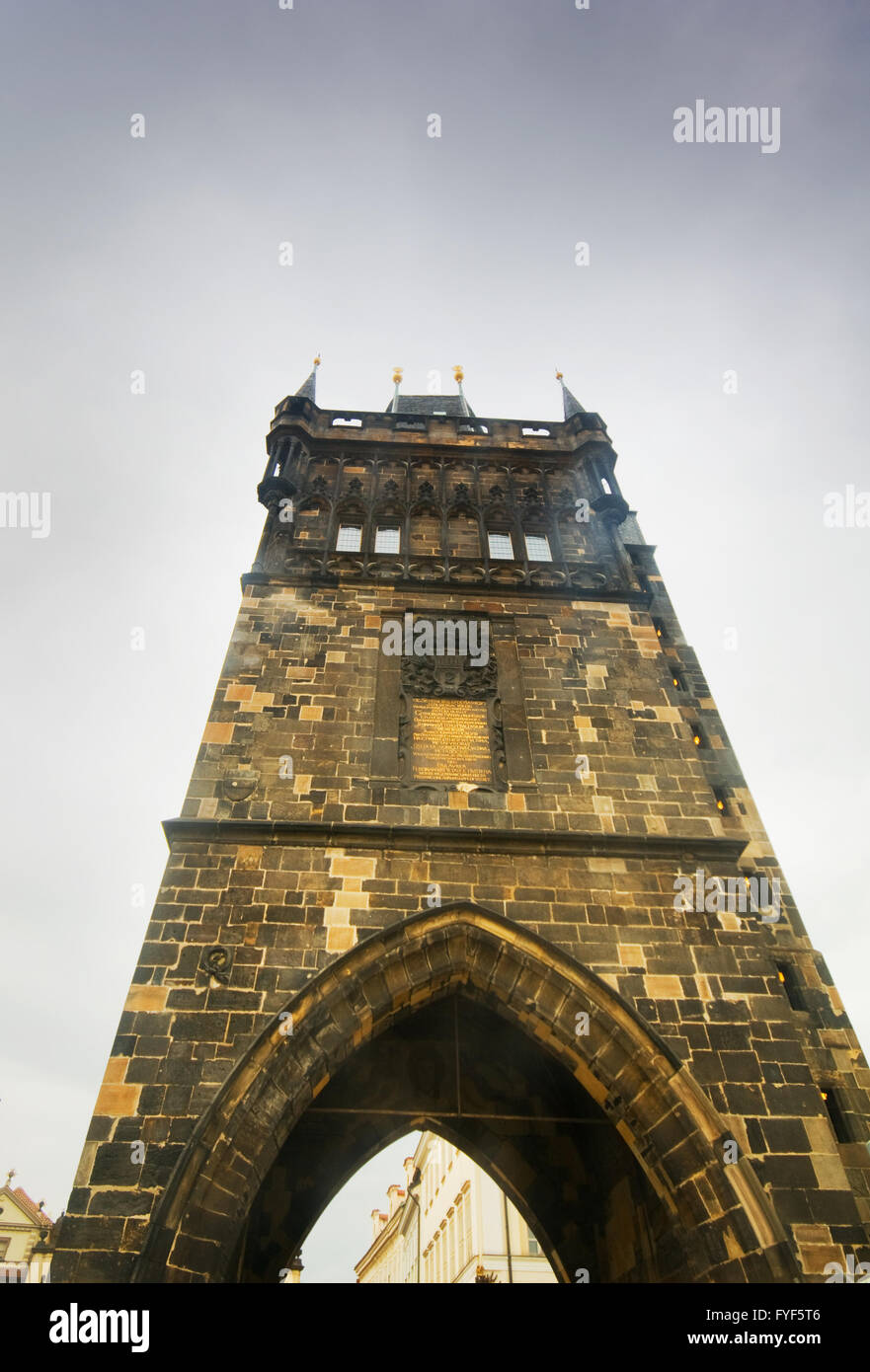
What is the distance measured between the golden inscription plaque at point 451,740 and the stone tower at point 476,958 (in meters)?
0.04

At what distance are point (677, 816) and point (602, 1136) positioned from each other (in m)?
3.95

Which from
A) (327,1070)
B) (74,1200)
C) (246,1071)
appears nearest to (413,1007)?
(327,1070)

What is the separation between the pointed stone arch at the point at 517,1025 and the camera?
230 inches

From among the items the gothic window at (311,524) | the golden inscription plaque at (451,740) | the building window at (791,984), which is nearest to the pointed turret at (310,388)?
the gothic window at (311,524)

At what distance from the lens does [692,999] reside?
725 centimetres

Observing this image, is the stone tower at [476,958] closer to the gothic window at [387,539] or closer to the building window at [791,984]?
the building window at [791,984]

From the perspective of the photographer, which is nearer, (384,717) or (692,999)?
(692,999)

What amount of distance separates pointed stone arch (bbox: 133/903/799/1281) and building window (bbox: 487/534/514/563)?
664 centimetres

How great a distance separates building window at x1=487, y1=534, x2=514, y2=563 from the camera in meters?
12.5

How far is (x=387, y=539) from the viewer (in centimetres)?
1262

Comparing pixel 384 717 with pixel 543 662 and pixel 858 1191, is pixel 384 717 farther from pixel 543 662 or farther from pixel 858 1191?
pixel 858 1191

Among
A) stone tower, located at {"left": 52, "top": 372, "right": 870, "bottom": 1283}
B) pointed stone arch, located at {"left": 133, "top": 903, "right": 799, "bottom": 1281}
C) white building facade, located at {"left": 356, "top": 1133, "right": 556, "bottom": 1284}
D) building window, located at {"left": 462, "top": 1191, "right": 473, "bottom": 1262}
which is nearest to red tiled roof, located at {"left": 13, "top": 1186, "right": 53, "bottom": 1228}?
white building facade, located at {"left": 356, "top": 1133, "right": 556, "bottom": 1284}

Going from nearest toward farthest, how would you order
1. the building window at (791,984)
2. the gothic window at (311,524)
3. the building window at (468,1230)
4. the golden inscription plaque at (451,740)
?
the building window at (791,984), the golden inscription plaque at (451,740), the gothic window at (311,524), the building window at (468,1230)

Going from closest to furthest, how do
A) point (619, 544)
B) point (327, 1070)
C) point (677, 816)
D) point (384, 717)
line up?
1. point (327, 1070)
2. point (677, 816)
3. point (384, 717)
4. point (619, 544)
